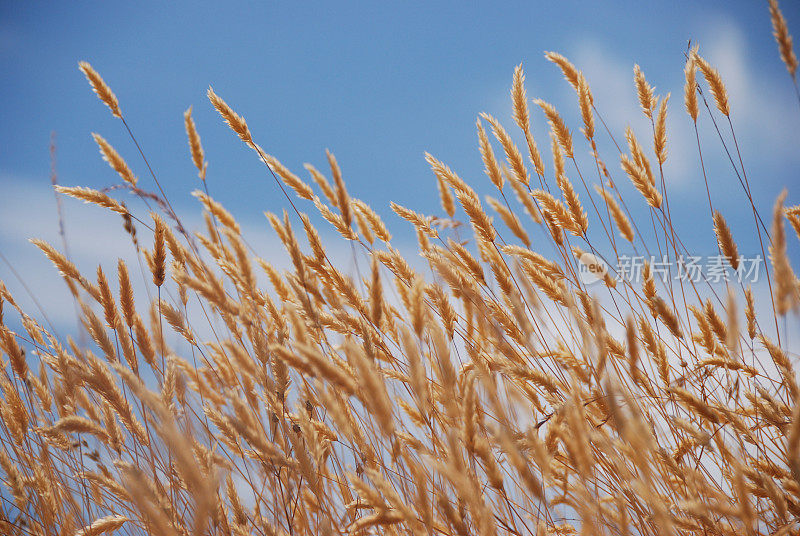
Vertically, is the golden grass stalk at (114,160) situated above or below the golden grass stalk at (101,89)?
below

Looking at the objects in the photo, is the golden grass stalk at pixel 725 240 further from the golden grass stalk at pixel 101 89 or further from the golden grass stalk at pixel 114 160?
the golden grass stalk at pixel 101 89

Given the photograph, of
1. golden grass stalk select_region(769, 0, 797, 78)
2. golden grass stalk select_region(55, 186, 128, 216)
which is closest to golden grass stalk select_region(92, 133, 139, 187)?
golden grass stalk select_region(55, 186, 128, 216)

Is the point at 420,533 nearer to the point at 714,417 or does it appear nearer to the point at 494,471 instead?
the point at 494,471

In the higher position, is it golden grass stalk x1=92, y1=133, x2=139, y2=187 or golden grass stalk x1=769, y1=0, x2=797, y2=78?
golden grass stalk x1=769, y1=0, x2=797, y2=78

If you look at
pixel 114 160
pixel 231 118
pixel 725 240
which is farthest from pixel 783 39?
pixel 114 160

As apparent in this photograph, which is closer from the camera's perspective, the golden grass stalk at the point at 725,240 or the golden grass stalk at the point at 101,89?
the golden grass stalk at the point at 725,240

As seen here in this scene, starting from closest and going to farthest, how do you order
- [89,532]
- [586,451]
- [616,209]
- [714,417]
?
[586,451], [714,417], [89,532], [616,209]

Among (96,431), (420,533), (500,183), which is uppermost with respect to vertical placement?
(500,183)

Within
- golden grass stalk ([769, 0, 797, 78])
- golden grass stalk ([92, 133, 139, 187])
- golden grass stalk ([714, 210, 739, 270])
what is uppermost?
golden grass stalk ([769, 0, 797, 78])

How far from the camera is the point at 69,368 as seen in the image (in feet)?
4.87

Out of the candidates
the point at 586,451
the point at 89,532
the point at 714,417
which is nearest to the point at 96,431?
the point at 89,532

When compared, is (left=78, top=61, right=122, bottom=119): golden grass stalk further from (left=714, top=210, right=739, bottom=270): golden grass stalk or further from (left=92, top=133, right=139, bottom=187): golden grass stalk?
(left=714, top=210, right=739, bottom=270): golden grass stalk

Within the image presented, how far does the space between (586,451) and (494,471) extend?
157 millimetres

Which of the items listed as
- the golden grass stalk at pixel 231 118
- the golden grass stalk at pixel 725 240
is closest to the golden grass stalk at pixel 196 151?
the golden grass stalk at pixel 231 118
